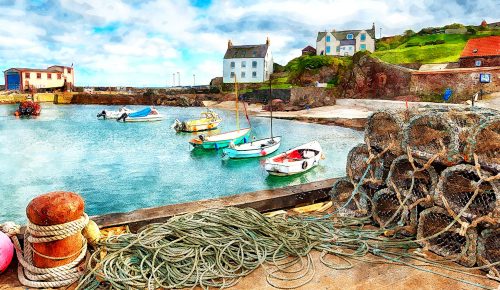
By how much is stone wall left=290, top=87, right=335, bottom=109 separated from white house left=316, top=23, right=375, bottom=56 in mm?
27224

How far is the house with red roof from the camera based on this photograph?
4553 centimetres

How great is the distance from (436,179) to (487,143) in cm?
72

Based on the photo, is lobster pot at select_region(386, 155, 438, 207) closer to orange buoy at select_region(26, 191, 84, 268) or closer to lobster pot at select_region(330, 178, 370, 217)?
lobster pot at select_region(330, 178, 370, 217)

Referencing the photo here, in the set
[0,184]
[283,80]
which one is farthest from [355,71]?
[0,184]

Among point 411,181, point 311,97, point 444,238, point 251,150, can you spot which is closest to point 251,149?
point 251,150

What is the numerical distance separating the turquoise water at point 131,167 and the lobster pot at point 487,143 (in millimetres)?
16941

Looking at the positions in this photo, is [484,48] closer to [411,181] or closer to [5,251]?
[411,181]

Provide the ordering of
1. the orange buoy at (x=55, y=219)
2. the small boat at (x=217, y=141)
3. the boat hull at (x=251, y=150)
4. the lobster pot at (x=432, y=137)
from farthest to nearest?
the small boat at (x=217, y=141) → the boat hull at (x=251, y=150) → the lobster pot at (x=432, y=137) → the orange buoy at (x=55, y=219)

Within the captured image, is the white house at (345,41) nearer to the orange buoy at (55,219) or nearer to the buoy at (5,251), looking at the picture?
the orange buoy at (55,219)

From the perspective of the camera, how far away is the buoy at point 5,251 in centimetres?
374

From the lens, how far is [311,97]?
57.2 metres

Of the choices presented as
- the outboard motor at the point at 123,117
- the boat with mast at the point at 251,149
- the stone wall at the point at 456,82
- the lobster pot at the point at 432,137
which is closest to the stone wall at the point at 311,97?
the stone wall at the point at 456,82

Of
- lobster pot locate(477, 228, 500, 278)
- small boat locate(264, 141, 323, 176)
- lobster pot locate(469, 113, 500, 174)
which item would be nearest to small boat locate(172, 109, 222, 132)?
small boat locate(264, 141, 323, 176)

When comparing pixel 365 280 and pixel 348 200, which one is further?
pixel 348 200
